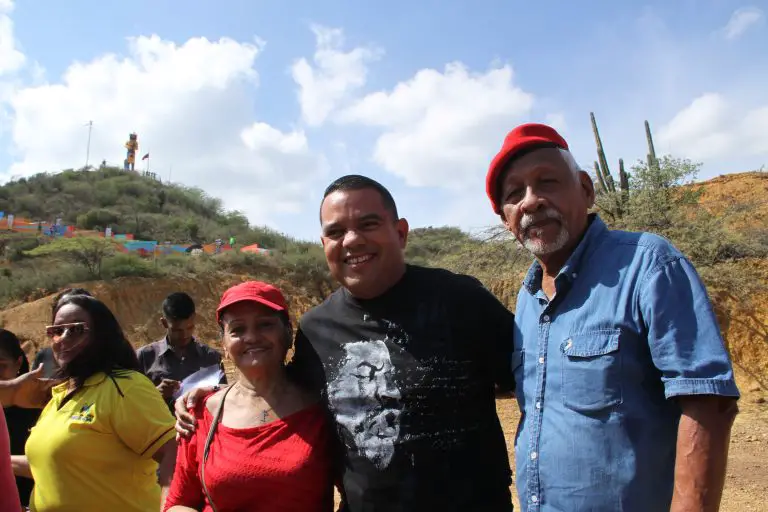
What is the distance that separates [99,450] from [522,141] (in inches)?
88.8

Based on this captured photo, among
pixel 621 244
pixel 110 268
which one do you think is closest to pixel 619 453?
pixel 621 244

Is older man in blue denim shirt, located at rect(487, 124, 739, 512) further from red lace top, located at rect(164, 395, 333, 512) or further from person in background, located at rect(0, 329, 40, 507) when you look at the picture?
person in background, located at rect(0, 329, 40, 507)

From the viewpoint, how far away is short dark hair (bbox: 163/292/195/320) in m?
4.89

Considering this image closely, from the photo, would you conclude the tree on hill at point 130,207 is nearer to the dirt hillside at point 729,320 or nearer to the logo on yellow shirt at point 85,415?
the dirt hillside at point 729,320

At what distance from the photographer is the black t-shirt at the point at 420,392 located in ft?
6.35

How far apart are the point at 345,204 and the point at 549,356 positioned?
0.93 m

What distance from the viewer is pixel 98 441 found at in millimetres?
2553

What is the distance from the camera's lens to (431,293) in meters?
2.15

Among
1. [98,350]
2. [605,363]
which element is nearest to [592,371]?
[605,363]

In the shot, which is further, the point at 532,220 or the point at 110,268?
the point at 110,268

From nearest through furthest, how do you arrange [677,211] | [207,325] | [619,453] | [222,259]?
[619,453] → [677,211] → [207,325] → [222,259]

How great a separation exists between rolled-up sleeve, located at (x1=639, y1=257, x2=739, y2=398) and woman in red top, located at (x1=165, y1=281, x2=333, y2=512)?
1240mm

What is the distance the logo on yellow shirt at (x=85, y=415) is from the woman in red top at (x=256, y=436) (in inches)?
22.4

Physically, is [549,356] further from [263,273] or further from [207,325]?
[263,273]
